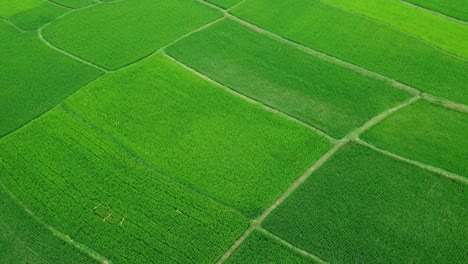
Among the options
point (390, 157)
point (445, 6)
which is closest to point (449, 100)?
point (390, 157)

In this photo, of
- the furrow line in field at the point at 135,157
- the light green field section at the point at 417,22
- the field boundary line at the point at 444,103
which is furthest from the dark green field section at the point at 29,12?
the field boundary line at the point at 444,103

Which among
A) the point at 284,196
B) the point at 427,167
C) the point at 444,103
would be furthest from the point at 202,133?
A: the point at 444,103

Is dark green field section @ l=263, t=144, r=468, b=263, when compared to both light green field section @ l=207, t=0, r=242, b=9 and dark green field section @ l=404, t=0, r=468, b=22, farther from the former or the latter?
light green field section @ l=207, t=0, r=242, b=9

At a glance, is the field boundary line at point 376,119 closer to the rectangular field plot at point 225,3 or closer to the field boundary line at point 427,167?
the field boundary line at point 427,167

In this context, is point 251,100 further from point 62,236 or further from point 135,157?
point 62,236

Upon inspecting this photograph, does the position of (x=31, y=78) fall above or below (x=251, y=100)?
below

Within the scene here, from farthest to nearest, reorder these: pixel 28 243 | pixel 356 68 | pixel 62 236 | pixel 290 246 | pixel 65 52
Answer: pixel 65 52, pixel 356 68, pixel 62 236, pixel 28 243, pixel 290 246
